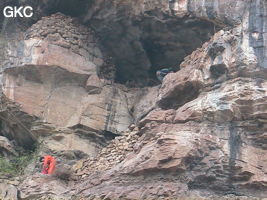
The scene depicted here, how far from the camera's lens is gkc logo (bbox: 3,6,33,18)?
1761cm

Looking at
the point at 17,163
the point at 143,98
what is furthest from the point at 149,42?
the point at 17,163

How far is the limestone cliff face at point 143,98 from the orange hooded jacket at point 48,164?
39 centimetres

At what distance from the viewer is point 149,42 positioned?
16.2 meters

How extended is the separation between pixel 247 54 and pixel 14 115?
20.2 ft

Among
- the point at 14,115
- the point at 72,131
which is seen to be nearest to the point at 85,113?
the point at 72,131

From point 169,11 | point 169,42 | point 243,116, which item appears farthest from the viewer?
point 169,42

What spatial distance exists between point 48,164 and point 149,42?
14.0 ft

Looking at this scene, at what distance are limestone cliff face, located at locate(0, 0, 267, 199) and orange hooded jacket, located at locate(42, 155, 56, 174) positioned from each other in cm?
39

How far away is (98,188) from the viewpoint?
39.4 ft

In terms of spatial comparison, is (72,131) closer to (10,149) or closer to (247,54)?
(10,149)

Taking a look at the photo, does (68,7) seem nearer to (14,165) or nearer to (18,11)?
(18,11)

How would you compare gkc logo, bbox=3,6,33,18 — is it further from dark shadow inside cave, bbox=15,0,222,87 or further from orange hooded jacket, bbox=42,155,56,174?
orange hooded jacket, bbox=42,155,56,174

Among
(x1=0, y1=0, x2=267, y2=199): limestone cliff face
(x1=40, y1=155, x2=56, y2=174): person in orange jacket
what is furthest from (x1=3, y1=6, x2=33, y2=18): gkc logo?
(x1=40, y1=155, x2=56, y2=174): person in orange jacket

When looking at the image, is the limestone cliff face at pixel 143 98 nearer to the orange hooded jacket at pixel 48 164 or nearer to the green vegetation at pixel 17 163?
the green vegetation at pixel 17 163
